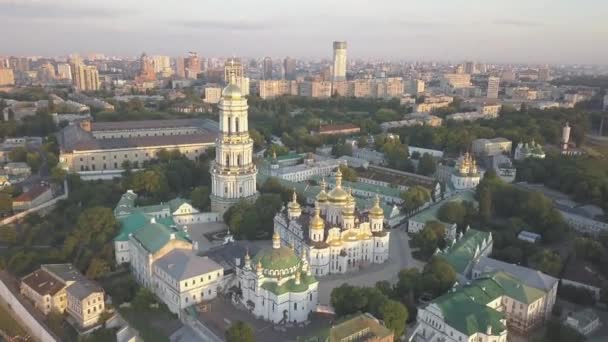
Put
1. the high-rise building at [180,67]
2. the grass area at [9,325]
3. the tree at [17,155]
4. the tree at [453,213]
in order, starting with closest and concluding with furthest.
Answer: the grass area at [9,325] < the tree at [453,213] < the tree at [17,155] < the high-rise building at [180,67]

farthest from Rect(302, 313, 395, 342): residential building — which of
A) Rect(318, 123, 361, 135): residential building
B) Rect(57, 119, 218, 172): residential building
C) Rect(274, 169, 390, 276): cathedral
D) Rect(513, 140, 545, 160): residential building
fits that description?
Rect(318, 123, 361, 135): residential building

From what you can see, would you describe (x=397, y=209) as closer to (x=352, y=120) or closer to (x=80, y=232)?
(x=80, y=232)

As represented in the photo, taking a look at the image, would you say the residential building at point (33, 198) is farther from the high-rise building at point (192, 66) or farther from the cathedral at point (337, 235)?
the high-rise building at point (192, 66)

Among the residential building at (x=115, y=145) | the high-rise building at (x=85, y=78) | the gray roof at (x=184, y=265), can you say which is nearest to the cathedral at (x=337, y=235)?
the gray roof at (x=184, y=265)

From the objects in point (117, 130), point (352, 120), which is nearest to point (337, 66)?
point (352, 120)

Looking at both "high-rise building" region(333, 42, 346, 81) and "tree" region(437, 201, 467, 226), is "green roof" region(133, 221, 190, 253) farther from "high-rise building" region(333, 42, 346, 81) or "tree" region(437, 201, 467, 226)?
"high-rise building" region(333, 42, 346, 81)

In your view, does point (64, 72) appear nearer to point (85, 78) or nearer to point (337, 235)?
point (85, 78)
